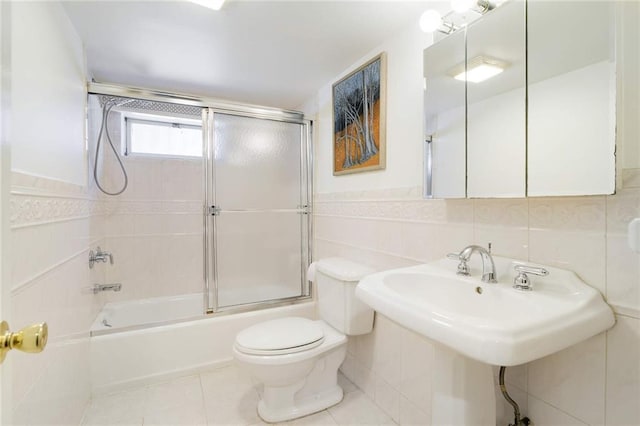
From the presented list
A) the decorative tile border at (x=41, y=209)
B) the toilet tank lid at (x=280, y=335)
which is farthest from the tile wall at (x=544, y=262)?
the decorative tile border at (x=41, y=209)

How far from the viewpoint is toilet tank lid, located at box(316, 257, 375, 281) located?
1716 millimetres

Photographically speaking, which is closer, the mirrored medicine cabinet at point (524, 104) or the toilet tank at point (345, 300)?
the mirrored medicine cabinet at point (524, 104)

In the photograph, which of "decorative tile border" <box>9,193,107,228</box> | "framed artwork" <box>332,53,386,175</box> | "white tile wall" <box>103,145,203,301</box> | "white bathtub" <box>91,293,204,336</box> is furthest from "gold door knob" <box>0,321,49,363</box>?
"white tile wall" <box>103,145,203,301</box>

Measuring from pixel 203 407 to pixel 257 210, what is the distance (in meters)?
1.33

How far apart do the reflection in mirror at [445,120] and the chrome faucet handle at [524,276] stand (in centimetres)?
37

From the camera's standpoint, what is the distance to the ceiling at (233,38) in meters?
1.47

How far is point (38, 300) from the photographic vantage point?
3.45 ft

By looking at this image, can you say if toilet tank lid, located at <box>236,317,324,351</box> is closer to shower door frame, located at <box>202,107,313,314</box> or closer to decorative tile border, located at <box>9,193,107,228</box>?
shower door frame, located at <box>202,107,313,314</box>

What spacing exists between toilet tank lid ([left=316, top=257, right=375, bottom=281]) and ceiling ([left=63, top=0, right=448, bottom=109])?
1316 millimetres

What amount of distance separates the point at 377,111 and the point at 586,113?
1.05 meters

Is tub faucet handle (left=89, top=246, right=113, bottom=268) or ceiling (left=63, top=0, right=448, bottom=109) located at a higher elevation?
ceiling (left=63, top=0, right=448, bottom=109)

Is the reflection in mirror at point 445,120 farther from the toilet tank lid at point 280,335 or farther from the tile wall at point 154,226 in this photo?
the tile wall at point 154,226

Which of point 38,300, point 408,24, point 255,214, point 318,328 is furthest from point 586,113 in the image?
point 255,214

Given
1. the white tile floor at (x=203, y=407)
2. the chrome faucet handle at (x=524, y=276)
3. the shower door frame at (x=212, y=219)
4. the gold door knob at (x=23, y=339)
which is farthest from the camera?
the shower door frame at (x=212, y=219)
